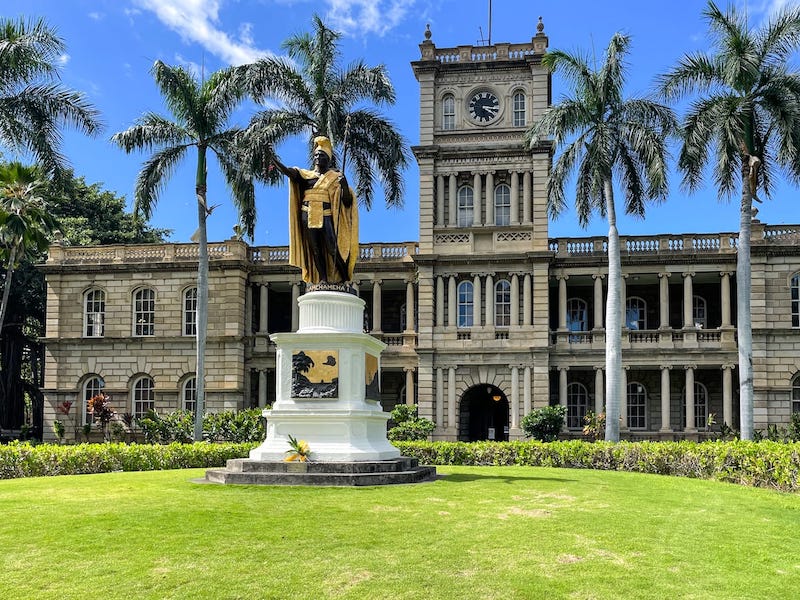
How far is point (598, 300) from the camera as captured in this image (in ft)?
115

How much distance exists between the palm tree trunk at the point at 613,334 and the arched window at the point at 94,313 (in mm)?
21901

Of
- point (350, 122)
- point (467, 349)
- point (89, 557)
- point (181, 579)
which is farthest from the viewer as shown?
point (467, 349)

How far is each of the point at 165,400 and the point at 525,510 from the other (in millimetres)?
27970

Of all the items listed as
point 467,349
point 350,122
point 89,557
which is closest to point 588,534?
point 89,557

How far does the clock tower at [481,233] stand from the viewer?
111 feet

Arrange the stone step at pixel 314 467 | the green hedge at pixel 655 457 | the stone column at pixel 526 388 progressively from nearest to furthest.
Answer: the stone step at pixel 314 467 < the green hedge at pixel 655 457 < the stone column at pixel 526 388

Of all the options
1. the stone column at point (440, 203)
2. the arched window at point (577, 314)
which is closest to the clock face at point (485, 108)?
the stone column at point (440, 203)

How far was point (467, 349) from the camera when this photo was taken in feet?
112

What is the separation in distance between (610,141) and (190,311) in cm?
1921

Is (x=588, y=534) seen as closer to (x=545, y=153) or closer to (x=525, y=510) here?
(x=525, y=510)

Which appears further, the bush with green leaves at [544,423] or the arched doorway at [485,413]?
the arched doorway at [485,413]

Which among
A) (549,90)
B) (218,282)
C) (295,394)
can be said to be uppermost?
(549,90)

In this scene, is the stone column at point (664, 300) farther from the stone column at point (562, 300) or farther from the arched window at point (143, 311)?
the arched window at point (143, 311)

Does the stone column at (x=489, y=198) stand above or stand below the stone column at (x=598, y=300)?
above
